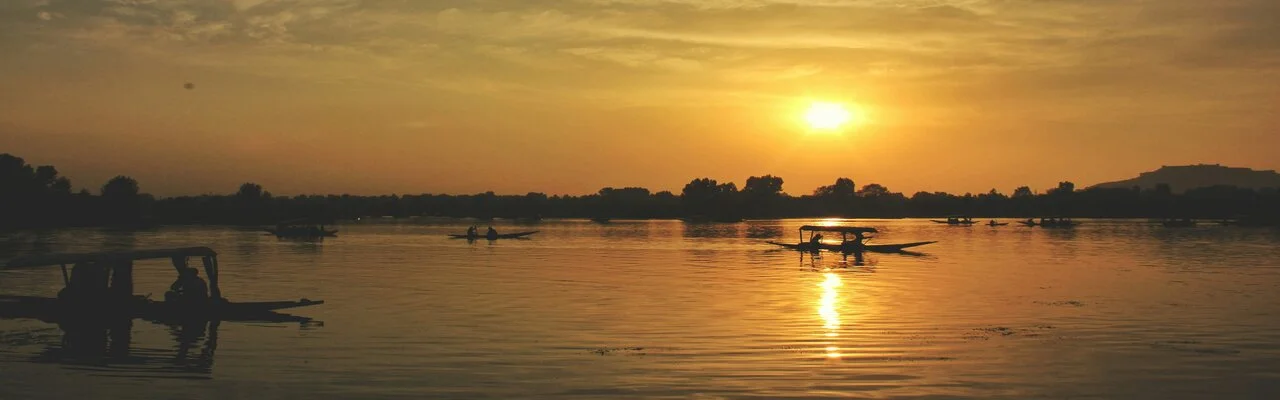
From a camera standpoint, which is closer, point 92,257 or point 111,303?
point 92,257

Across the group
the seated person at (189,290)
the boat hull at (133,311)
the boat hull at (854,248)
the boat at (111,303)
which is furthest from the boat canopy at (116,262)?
the boat hull at (854,248)

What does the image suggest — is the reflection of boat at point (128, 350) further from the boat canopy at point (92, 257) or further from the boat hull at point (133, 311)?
the boat canopy at point (92, 257)

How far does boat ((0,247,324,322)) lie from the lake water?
651 millimetres

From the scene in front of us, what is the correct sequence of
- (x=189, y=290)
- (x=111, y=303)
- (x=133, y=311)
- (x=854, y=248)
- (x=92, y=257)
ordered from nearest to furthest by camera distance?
(x=92, y=257) → (x=133, y=311) → (x=111, y=303) → (x=189, y=290) → (x=854, y=248)

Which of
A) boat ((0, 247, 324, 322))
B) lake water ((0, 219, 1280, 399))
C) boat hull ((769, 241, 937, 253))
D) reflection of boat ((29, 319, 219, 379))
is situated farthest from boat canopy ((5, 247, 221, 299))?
boat hull ((769, 241, 937, 253))

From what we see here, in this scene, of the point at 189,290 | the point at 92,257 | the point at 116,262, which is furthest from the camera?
the point at 116,262

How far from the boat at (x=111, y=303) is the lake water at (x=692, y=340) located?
651mm

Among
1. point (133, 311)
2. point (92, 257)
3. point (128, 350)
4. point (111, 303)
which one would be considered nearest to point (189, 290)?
point (133, 311)

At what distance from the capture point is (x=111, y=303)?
107 feet

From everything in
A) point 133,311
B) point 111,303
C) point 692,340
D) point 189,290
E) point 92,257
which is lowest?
point 692,340

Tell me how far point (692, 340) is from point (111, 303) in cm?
1781

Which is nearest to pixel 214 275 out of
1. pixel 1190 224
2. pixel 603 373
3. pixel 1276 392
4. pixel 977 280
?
pixel 603 373

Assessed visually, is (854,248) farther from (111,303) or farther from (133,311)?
(111,303)

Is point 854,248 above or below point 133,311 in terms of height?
Answer: above
